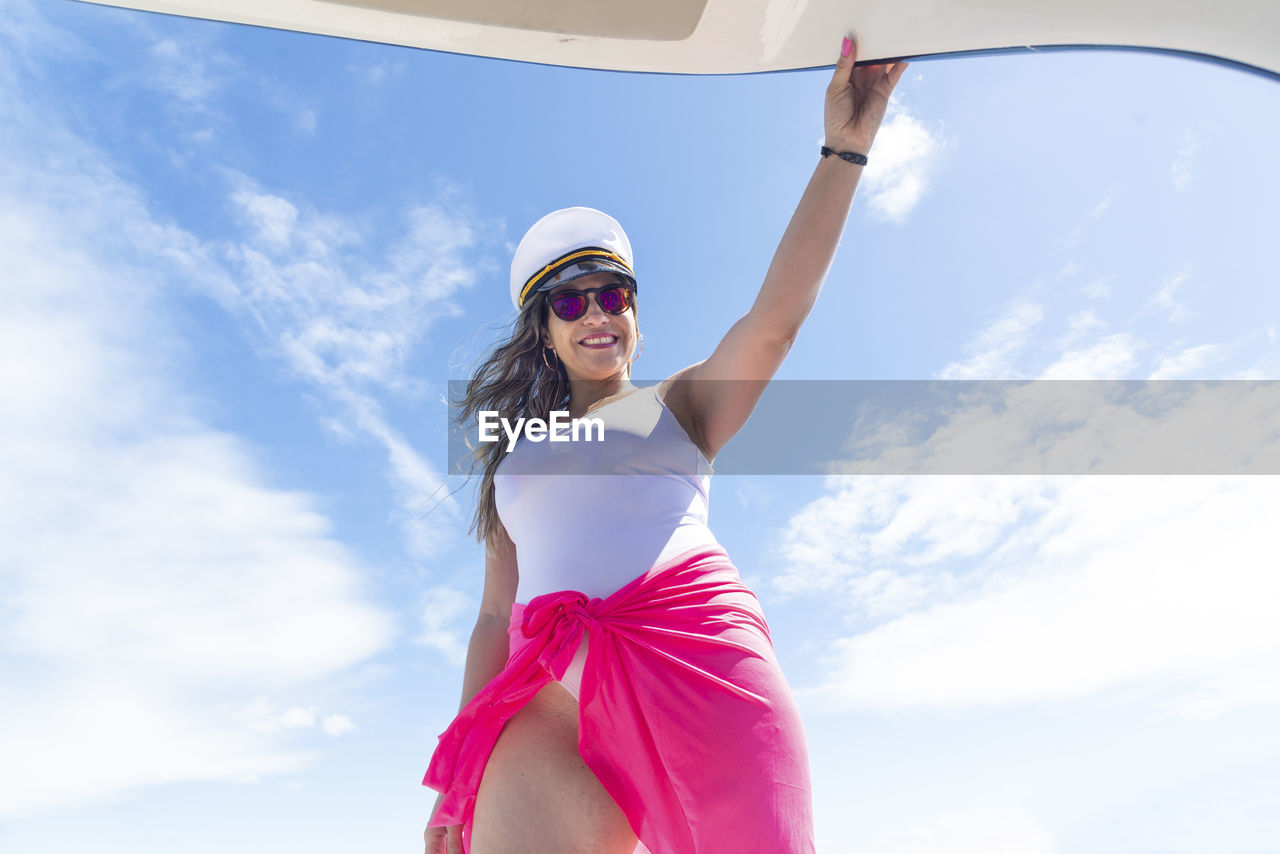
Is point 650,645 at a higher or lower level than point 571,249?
lower

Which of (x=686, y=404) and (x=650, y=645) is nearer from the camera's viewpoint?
(x=650, y=645)

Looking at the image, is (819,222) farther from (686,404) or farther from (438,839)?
(438,839)

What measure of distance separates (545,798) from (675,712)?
33 cm

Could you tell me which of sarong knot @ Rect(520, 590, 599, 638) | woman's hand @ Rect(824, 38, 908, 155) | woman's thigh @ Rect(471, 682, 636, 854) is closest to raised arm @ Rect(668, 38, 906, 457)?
woman's hand @ Rect(824, 38, 908, 155)

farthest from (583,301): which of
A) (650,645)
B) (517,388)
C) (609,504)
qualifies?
(650,645)

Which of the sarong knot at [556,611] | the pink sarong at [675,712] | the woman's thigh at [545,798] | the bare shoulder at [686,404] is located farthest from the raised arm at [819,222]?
the woman's thigh at [545,798]

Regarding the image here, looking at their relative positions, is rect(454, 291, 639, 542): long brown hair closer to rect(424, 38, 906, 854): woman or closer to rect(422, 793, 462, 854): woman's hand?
rect(424, 38, 906, 854): woman

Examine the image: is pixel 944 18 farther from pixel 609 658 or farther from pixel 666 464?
pixel 609 658

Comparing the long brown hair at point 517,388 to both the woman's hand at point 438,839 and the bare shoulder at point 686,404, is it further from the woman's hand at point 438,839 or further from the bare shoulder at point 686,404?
the woman's hand at point 438,839

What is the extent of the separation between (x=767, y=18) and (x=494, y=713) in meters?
1.53

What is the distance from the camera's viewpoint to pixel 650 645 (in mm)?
1602

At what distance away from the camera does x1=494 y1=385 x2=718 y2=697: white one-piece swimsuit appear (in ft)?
5.76

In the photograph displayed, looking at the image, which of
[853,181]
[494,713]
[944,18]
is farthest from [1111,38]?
[494,713]

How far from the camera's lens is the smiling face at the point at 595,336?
7.16 feet
